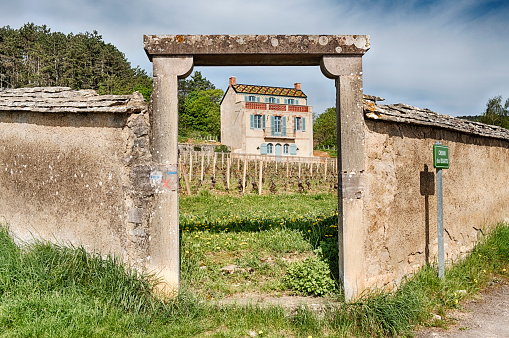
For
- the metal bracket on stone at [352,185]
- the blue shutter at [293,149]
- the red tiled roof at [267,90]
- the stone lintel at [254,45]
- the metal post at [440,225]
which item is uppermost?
the red tiled roof at [267,90]

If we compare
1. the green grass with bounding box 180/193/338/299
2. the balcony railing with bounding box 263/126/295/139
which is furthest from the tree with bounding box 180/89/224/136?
the green grass with bounding box 180/193/338/299

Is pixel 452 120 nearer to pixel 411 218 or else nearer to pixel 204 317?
pixel 411 218

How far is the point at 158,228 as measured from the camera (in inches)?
178

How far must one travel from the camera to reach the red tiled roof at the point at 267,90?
150 feet

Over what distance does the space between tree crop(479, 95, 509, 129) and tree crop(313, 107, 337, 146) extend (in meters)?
21.8

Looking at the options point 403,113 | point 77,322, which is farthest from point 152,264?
point 403,113

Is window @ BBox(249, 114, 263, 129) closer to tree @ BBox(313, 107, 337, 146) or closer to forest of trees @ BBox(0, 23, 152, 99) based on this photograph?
forest of trees @ BBox(0, 23, 152, 99)

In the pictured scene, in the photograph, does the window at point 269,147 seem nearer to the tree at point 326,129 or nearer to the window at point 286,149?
the window at point 286,149

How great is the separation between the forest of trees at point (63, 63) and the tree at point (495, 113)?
38248 mm

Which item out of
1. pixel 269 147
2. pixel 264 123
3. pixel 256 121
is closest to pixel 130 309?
pixel 256 121

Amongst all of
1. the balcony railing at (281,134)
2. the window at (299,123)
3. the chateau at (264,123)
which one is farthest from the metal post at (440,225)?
the window at (299,123)

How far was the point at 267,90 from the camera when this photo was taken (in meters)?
47.9

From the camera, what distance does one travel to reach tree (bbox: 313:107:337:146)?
5909 cm

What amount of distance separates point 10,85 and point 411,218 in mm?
60417
